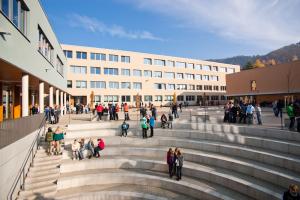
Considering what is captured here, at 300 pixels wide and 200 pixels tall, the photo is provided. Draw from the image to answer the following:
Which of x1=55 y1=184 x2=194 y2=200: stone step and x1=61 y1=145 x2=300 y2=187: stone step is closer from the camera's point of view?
x1=61 y1=145 x2=300 y2=187: stone step

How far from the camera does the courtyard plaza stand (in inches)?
443

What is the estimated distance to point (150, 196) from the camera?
12320mm

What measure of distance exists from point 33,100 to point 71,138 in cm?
1492

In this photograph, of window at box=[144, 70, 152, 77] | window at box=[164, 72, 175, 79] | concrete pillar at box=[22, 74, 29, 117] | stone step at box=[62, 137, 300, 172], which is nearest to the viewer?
stone step at box=[62, 137, 300, 172]

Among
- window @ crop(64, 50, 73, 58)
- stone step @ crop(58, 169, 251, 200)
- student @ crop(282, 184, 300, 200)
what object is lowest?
stone step @ crop(58, 169, 251, 200)

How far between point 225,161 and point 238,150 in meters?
1.16

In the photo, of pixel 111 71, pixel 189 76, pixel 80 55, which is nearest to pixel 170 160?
pixel 80 55

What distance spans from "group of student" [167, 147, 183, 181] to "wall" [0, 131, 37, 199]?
765cm

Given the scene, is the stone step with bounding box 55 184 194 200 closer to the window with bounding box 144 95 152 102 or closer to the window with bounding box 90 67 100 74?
the window with bounding box 90 67 100 74

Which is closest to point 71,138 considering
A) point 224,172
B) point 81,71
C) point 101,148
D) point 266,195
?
point 101,148

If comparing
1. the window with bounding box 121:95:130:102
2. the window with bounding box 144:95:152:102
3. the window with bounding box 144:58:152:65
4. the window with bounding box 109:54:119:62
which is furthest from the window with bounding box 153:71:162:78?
the window with bounding box 109:54:119:62

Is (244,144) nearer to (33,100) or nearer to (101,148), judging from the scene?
(101,148)

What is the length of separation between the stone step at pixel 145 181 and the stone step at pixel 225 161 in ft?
4.75

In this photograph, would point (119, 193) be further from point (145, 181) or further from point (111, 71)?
point (111, 71)
